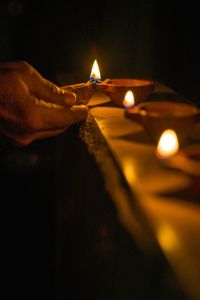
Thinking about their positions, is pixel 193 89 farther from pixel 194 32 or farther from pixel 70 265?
pixel 70 265

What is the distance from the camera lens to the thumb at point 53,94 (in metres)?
1.10

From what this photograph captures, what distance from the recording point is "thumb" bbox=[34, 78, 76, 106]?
110 cm

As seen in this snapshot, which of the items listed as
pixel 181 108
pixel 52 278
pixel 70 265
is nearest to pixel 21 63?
pixel 181 108

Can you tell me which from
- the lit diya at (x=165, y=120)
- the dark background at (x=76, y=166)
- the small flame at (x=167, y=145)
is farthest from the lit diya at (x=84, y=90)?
the small flame at (x=167, y=145)

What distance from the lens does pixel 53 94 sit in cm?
111

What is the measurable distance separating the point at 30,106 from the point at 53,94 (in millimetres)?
93

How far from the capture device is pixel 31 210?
6.34ft

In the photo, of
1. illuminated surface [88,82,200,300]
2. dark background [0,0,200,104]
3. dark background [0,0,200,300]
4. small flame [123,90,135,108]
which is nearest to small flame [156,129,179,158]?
illuminated surface [88,82,200,300]

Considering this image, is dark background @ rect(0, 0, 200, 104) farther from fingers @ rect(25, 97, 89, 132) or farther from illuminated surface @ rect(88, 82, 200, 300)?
illuminated surface @ rect(88, 82, 200, 300)

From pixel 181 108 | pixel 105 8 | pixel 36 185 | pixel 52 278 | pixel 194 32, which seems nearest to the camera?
pixel 181 108

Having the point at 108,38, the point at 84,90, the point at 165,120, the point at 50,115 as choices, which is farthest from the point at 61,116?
the point at 108,38

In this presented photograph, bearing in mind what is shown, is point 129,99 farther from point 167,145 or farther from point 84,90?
point 167,145

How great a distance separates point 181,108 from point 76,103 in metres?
0.38

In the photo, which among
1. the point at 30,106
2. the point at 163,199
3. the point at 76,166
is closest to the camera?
the point at 163,199
